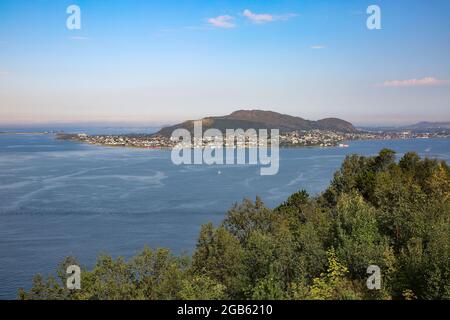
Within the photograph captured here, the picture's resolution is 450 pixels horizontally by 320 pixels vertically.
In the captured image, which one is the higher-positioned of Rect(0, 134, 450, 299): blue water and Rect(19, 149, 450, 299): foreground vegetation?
Rect(19, 149, 450, 299): foreground vegetation

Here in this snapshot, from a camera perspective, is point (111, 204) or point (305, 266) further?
point (111, 204)

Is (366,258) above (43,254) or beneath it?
above

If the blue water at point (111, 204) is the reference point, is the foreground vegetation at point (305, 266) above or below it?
above

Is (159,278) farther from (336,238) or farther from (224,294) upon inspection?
(336,238)

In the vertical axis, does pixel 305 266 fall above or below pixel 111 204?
above

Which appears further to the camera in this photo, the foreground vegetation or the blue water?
the blue water

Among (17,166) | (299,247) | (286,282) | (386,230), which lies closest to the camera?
(286,282)

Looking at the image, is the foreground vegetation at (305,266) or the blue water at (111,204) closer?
the foreground vegetation at (305,266)
